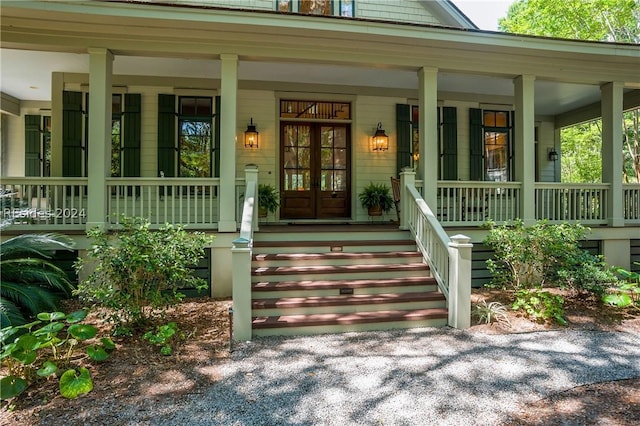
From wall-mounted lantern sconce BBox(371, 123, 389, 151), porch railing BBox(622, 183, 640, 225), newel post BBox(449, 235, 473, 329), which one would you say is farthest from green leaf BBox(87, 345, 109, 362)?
porch railing BBox(622, 183, 640, 225)

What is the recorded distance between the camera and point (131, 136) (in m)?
6.77

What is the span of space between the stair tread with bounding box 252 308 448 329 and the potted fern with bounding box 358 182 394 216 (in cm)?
327

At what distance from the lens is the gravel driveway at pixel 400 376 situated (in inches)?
94.5

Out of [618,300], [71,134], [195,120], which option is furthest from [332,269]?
[71,134]

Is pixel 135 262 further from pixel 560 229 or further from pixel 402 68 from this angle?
pixel 560 229

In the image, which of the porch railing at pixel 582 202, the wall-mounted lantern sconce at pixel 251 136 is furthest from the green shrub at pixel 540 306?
the wall-mounted lantern sconce at pixel 251 136

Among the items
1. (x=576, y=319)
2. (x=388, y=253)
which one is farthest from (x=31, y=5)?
(x=576, y=319)

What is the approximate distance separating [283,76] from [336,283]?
4.28m

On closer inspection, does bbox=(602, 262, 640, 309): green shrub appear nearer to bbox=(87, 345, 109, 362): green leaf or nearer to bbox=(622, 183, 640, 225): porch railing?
bbox=(622, 183, 640, 225): porch railing

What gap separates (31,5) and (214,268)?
396 centimetres

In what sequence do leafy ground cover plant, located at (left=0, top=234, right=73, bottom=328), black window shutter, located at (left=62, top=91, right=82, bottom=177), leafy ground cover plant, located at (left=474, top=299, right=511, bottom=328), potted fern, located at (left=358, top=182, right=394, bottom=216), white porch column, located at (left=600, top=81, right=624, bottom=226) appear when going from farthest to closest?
potted fern, located at (left=358, top=182, right=394, bottom=216), black window shutter, located at (left=62, top=91, right=82, bottom=177), white porch column, located at (left=600, top=81, right=624, bottom=226), leafy ground cover plant, located at (left=474, top=299, right=511, bottom=328), leafy ground cover plant, located at (left=0, top=234, right=73, bottom=328)

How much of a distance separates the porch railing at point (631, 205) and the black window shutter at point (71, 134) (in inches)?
381

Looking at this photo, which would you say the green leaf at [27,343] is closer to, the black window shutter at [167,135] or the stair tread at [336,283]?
the stair tread at [336,283]

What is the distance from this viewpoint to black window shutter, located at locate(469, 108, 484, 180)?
8025mm
